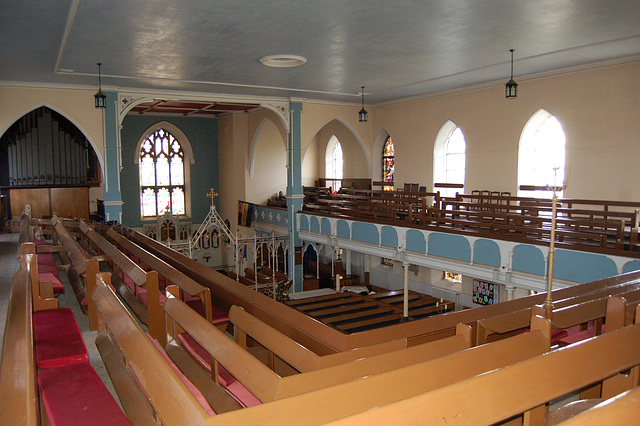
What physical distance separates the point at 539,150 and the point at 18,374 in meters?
10.7

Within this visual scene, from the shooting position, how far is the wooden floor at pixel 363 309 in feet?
27.5

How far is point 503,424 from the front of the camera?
1584 mm

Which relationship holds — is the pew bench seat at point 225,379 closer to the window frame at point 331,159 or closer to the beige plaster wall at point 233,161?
the beige plaster wall at point 233,161

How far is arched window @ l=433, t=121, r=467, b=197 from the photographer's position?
12125mm

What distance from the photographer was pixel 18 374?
1.27 meters

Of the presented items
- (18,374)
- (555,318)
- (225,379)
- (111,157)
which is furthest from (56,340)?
(111,157)

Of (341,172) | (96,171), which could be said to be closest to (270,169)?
(341,172)

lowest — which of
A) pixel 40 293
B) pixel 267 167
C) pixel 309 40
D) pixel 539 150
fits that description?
pixel 40 293

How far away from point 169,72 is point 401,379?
899 cm

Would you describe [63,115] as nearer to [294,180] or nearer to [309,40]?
[294,180]

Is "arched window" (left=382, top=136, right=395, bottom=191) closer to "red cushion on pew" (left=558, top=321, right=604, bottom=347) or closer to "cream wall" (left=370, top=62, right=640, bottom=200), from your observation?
"cream wall" (left=370, top=62, right=640, bottom=200)

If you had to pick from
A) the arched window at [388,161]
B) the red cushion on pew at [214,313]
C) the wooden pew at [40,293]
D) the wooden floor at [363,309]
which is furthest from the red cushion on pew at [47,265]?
the arched window at [388,161]

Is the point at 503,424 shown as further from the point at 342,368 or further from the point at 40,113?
the point at 40,113

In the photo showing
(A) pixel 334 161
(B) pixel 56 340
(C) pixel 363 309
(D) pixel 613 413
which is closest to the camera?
(D) pixel 613 413
